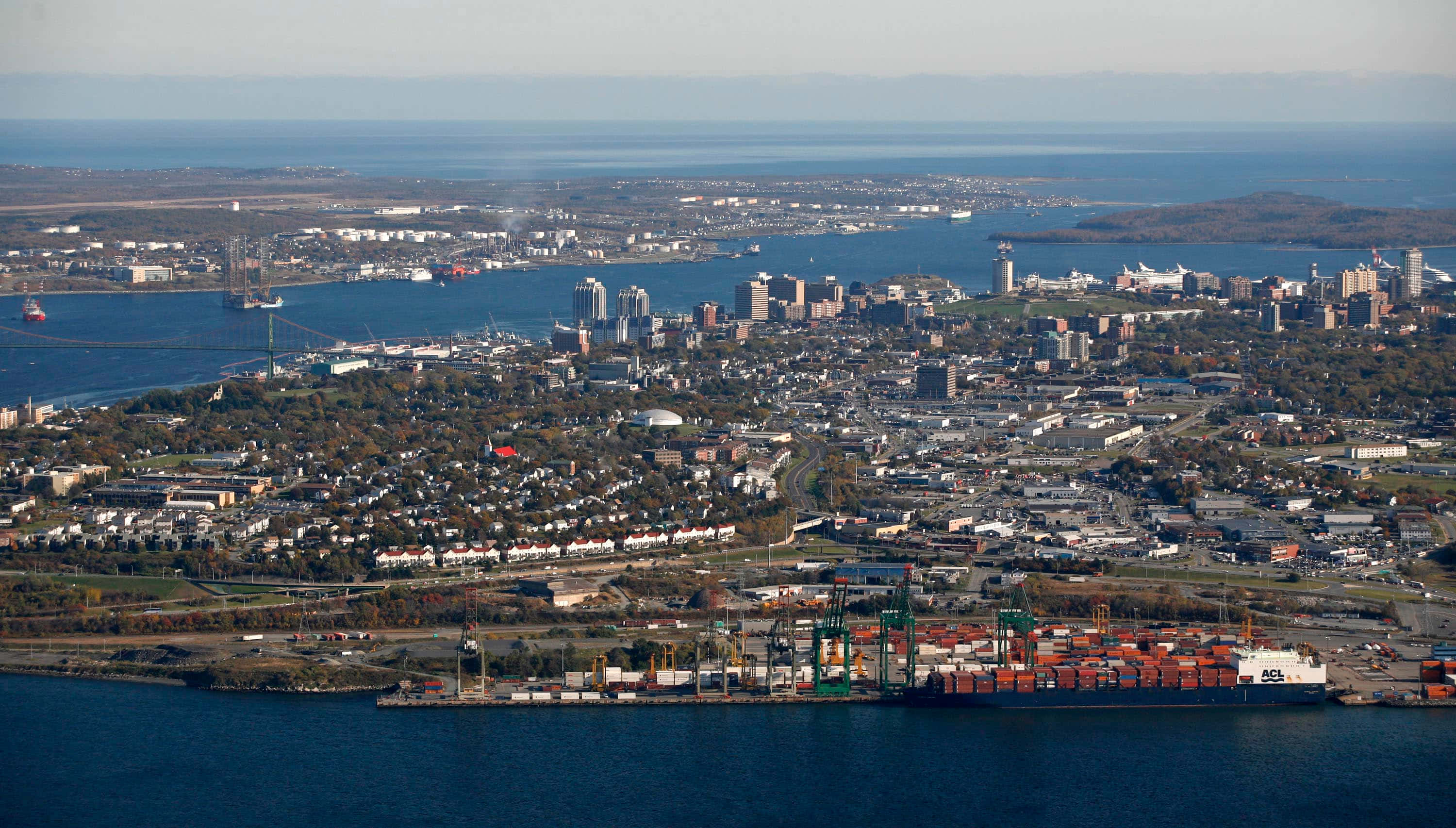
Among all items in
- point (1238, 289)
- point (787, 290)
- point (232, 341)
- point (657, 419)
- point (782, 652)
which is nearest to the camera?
point (782, 652)

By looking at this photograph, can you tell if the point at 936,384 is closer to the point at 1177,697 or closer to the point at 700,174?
the point at 1177,697

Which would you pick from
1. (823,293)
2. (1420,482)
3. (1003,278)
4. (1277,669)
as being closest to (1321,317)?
(1003,278)

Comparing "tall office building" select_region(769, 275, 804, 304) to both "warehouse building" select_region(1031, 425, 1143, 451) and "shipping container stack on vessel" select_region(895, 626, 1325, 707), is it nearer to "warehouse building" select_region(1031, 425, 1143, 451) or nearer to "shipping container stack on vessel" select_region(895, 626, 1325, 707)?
"warehouse building" select_region(1031, 425, 1143, 451)

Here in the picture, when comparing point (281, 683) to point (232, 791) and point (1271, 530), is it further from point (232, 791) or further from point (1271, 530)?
point (1271, 530)

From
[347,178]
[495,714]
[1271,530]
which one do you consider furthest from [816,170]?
[495,714]

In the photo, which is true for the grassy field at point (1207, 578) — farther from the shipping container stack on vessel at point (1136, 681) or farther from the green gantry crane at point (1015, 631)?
the green gantry crane at point (1015, 631)

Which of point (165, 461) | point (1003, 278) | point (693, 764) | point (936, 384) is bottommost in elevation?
point (693, 764)

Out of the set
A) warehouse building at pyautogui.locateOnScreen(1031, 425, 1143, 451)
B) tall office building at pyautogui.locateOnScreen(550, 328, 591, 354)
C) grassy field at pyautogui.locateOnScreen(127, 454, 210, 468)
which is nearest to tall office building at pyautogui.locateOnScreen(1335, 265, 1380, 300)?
warehouse building at pyautogui.locateOnScreen(1031, 425, 1143, 451)

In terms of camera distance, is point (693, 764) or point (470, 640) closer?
point (693, 764)
